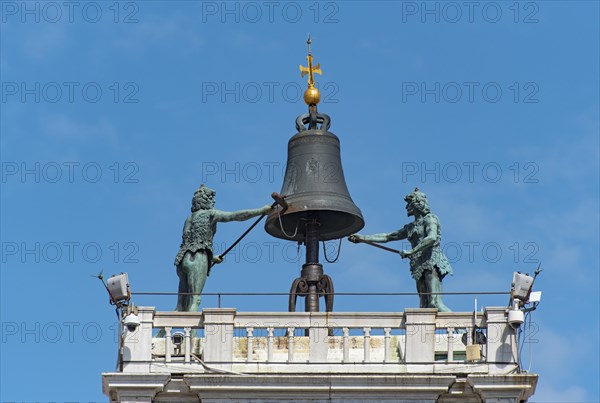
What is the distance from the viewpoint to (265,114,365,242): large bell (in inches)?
2346

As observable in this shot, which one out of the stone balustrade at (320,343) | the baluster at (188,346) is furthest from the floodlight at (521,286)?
the baluster at (188,346)

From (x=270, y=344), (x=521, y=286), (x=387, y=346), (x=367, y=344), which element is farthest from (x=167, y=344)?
(x=521, y=286)

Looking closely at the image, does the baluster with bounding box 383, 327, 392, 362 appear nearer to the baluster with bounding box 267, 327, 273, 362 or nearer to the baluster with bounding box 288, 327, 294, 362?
the baluster with bounding box 288, 327, 294, 362

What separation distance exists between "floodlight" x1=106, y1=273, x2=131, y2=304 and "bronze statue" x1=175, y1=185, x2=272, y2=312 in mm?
2350

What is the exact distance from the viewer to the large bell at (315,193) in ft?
196

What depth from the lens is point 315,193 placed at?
59.6 meters

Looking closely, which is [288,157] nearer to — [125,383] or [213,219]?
[213,219]

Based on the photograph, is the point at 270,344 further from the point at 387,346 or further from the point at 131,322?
the point at 131,322

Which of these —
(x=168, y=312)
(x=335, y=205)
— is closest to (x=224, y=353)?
(x=168, y=312)

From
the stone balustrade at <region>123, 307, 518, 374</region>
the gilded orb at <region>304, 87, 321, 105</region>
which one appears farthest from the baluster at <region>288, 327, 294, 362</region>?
the gilded orb at <region>304, 87, 321, 105</region>

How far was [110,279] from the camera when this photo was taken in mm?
56469

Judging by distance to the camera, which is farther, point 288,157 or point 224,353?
point 288,157

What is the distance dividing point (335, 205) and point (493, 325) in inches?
214

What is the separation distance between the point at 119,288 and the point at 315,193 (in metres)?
5.55
